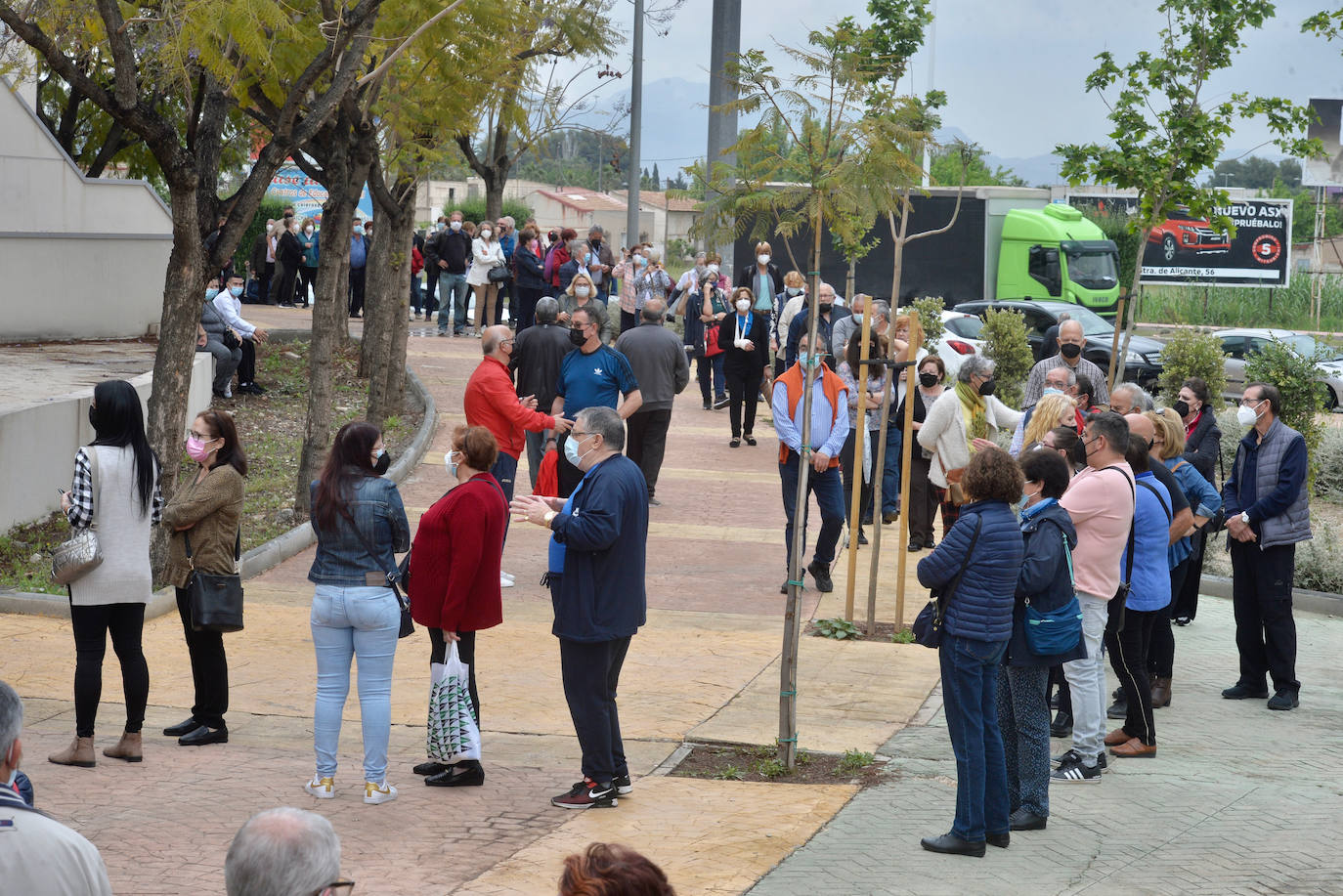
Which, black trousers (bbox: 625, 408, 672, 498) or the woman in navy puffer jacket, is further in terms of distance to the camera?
black trousers (bbox: 625, 408, 672, 498)

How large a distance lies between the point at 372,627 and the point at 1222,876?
376 cm

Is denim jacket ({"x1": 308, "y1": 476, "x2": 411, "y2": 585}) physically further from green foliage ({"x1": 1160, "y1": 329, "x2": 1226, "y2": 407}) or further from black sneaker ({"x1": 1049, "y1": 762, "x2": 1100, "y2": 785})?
green foliage ({"x1": 1160, "y1": 329, "x2": 1226, "y2": 407})

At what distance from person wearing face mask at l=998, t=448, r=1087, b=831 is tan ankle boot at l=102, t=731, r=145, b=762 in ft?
13.6

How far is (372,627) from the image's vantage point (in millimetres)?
6520

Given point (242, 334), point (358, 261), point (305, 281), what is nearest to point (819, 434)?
point (242, 334)

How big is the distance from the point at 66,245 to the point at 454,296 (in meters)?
9.97

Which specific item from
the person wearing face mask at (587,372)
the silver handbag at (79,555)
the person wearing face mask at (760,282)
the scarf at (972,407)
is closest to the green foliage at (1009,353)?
the person wearing face mask at (760,282)

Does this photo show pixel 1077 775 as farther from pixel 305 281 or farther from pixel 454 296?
pixel 305 281

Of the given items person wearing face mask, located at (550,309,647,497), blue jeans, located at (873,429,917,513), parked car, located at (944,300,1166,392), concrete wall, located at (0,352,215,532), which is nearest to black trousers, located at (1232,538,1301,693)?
blue jeans, located at (873,429,917,513)

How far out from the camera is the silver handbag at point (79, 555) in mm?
6742

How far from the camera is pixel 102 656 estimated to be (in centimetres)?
699

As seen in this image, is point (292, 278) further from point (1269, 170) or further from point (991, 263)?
point (1269, 170)

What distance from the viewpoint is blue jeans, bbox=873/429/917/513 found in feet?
44.0

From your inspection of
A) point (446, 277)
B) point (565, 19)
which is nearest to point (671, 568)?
point (565, 19)
